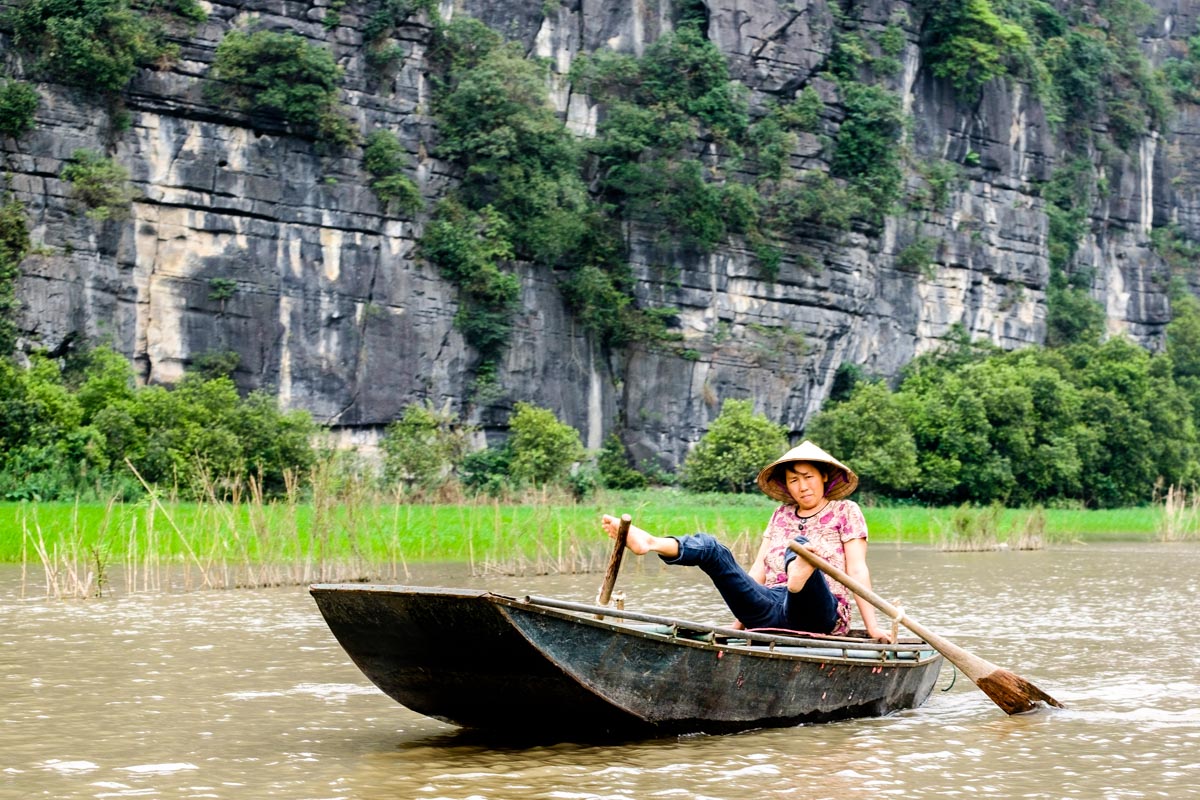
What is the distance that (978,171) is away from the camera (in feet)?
178

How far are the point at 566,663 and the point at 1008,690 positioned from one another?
3145 millimetres

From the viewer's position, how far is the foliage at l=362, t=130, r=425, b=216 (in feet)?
134

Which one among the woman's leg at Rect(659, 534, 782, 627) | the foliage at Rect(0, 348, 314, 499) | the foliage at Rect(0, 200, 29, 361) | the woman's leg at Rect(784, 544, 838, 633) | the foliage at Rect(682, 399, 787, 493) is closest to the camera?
the woman's leg at Rect(659, 534, 782, 627)

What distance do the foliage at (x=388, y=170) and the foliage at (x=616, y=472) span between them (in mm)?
9260

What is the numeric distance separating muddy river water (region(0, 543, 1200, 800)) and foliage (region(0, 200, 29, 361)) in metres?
21.4

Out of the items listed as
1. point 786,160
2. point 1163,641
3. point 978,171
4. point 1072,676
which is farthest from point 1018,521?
point 978,171

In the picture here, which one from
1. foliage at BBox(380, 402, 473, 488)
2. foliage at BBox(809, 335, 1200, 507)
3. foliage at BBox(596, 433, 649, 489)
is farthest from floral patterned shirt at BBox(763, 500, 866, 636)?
foliage at BBox(596, 433, 649, 489)

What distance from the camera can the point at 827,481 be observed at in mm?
8688

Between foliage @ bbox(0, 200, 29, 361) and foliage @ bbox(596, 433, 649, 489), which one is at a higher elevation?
foliage @ bbox(0, 200, 29, 361)

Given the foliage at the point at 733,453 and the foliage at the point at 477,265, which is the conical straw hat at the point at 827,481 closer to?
the foliage at the point at 733,453

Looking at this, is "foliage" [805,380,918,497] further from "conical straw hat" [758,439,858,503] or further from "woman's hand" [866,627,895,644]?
"conical straw hat" [758,439,858,503]

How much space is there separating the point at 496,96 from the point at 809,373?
13.6 meters

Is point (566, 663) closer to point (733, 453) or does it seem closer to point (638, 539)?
point (638, 539)

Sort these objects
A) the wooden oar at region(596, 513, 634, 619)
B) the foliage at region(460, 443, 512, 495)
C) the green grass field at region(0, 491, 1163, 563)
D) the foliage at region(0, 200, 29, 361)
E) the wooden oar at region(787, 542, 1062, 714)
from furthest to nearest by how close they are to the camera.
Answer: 1. the foliage at region(460, 443, 512, 495)
2. the foliage at region(0, 200, 29, 361)
3. the green grass field at region(0, 491, 1163, 563)
4. the wooden oar at region(787, 542, 1062, 714)
5. the wooden oar at region(596, 513, 634, 619)
